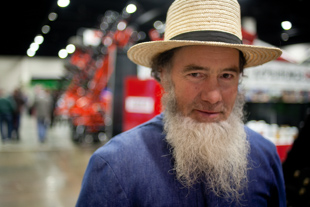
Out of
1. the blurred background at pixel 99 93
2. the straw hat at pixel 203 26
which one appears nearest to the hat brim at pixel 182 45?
the straw hat at pixel 203 26

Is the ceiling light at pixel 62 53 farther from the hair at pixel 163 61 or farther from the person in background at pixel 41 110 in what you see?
the hair at pixel 163 61

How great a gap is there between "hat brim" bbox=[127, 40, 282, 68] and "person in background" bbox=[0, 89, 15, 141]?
8.28 metres

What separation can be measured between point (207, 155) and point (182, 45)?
0.49m

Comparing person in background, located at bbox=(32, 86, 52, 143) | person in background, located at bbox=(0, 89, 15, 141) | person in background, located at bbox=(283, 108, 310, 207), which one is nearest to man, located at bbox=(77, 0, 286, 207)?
person in background, located at bbox=(283, 108, 310, 207)

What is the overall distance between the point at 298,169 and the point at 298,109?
263cm

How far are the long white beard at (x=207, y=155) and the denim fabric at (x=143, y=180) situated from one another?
4 cm

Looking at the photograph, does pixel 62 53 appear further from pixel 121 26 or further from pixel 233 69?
pixel 233 69

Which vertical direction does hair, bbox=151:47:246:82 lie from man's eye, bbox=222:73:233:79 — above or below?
above

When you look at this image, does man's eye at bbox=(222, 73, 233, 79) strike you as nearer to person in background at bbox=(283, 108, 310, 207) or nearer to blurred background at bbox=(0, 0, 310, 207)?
blurred background at bbox=(0, 0, 310, 207)

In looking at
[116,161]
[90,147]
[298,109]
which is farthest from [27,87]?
[116,161]

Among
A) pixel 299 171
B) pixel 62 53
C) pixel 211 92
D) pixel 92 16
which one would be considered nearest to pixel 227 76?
pixel 211 92

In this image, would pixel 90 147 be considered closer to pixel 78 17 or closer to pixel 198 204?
pixel 198 204

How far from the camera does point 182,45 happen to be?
1171mm

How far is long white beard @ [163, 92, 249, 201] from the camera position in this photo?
3.73 feet
